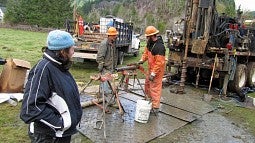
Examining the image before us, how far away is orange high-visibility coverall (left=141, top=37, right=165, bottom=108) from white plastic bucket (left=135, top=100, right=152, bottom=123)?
0.63 m

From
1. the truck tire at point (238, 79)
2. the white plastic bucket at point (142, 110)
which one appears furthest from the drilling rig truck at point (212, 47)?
the white plastic bucket at point (142, 110)

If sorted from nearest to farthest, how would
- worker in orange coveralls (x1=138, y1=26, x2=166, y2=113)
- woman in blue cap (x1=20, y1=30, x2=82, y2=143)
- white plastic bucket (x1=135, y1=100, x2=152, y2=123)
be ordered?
woman in blue cap (x1=20, y1=30, x2=82, y2=143)
white plastic bucket (x1=135, y1=100, x2=152, y2=123)
worker in orange coveralls (x1=138, y1=26, x2=166, y2=113)

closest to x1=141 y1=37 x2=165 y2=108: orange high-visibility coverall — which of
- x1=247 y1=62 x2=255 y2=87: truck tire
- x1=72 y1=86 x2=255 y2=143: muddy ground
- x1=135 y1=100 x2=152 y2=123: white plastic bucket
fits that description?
x1=135 y1=100 x2=152 y2=123: white plastic bucket

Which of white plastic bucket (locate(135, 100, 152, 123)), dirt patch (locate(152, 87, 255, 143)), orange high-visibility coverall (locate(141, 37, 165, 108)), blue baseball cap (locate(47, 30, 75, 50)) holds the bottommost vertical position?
dirt patch (locate(152, 87, 255, 143))

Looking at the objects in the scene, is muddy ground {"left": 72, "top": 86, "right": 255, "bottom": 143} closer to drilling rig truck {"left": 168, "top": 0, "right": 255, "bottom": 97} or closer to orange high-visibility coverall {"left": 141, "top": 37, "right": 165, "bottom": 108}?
orange high-visibility coverall {"left": 141, "top": 37, "right": 165, "bottom": 108}

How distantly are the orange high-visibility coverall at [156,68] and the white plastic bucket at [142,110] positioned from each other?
2.07 ft

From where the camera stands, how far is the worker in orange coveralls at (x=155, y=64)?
6328mm

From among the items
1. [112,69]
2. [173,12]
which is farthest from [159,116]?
[173,12]

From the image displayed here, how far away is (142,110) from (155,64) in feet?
3.40

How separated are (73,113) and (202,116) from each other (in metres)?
4.84

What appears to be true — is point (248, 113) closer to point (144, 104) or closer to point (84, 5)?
point (144, 104)

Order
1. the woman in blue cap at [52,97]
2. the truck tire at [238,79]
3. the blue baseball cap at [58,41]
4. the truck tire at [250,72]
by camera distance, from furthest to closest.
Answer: the truck tire at [250,72]
the truck tire at [238,79]
the blue baseball cap at [58,41]
the woman in blue cap at [52,97]

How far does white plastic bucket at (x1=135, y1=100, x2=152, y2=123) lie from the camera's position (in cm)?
588

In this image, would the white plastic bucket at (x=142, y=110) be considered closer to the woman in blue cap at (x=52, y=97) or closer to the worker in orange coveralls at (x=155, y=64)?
the worker in orange coveralls at (x=155, y=64)
